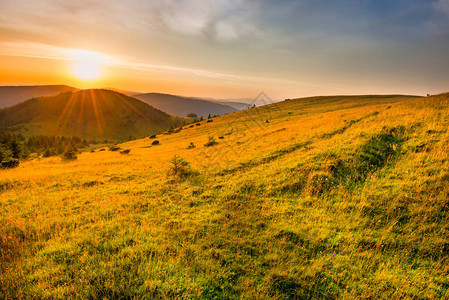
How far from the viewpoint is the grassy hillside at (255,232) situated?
4.59 meters

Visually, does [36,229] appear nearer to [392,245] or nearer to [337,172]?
[392,245]

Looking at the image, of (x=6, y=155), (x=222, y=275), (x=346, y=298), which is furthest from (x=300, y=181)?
(x=6, y=155)

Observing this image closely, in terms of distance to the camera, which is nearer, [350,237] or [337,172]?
[350,237]

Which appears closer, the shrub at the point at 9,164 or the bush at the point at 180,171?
the bush at the point at 180,171

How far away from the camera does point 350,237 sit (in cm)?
591

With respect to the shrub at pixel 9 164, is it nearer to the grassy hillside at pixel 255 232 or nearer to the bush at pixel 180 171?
the grassy hillside at pixel 255 232

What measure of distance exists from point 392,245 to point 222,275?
4.83 m

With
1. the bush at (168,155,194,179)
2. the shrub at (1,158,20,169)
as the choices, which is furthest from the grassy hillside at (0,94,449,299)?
the shrub at (1,158,20,169)

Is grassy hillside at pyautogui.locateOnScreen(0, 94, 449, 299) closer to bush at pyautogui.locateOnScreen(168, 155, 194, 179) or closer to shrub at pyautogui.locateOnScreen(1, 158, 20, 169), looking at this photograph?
bush at pyautogui.locateOnScreen(168, 155, 194, 179)

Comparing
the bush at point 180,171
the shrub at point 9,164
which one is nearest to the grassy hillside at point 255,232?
the bush at point 180,171

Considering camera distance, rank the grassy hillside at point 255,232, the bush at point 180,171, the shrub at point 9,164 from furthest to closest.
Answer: the shrub at point 9,164 < the bush at point 180,171 < the grassy hillside at point 255,232

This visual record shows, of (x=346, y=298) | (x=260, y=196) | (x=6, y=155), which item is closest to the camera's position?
(x=346, y=298)

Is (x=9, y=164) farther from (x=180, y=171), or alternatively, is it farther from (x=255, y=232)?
(x=255, y=232)

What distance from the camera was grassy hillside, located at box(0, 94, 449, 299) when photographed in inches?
181
